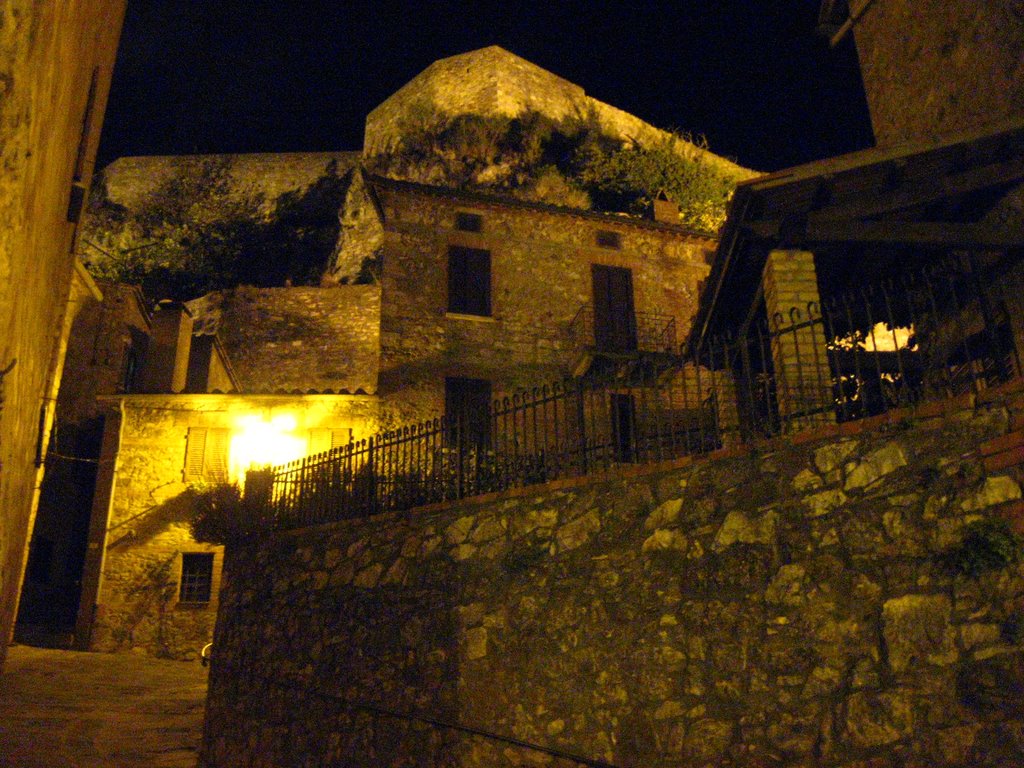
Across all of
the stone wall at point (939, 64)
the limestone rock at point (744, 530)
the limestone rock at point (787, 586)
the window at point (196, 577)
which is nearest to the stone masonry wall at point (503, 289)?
the window at point (196, 577)

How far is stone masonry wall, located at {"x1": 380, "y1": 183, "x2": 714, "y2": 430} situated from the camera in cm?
1655

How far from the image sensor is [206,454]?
16.0 m

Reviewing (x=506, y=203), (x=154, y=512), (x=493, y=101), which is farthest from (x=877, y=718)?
(x=493, y=101)

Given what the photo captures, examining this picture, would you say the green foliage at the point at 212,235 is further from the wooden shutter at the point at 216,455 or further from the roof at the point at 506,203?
the roof at the point at 506,203

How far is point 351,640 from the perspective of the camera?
7.43 m

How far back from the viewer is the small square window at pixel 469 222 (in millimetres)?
17938

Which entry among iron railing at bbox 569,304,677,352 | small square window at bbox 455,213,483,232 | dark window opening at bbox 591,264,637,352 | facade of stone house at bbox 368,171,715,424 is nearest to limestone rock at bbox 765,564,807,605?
facade of stone house at bbox 368,171,715,424

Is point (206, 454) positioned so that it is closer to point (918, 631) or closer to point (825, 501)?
point (825, 501)

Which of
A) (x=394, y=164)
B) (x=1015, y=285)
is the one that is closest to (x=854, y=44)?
(x=1015, y=285)

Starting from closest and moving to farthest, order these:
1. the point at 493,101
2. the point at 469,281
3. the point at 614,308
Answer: the point at 469,281
the point at 614,308
the point at 493,101

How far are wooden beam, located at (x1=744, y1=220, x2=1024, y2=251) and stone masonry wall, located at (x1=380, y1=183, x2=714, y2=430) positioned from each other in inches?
390

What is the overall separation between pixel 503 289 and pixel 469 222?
1.81 meters

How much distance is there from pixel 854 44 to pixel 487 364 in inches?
366

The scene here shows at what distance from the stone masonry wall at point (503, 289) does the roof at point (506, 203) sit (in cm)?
6
